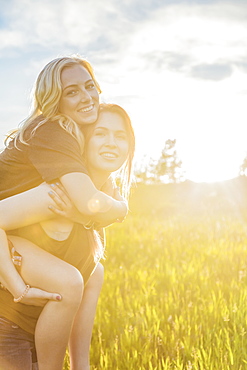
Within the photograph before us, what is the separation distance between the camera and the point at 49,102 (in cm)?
264

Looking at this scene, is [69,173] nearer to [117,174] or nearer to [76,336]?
[117,174]

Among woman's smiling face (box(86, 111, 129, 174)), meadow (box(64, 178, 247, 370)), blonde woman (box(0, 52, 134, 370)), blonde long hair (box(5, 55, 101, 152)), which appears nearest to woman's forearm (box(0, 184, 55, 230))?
blonde woman (box(0, 52, 134, 370))

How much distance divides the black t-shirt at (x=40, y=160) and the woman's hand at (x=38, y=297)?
589 millimetres

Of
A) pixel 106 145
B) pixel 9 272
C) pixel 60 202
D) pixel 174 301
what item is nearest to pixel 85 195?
pixel 60 202

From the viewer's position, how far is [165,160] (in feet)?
185

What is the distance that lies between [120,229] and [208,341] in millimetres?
5969

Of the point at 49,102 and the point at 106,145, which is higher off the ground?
the point at 49,102

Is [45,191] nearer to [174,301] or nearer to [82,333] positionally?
[82,333]

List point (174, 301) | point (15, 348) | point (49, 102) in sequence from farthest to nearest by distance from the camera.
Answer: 1. point (174, 301)
2. point (49, 102)
3. point (15, 348)

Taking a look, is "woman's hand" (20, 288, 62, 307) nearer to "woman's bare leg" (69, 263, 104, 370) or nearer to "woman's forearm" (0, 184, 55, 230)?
"woman's forearm" (0, 184, 55, 230)

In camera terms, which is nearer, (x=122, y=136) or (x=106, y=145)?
(x=106, y=145)

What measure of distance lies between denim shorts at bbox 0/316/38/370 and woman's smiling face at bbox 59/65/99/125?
4.25 ft

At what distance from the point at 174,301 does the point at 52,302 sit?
7.64 ft

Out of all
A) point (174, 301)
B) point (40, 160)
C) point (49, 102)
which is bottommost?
point (174, 301)
